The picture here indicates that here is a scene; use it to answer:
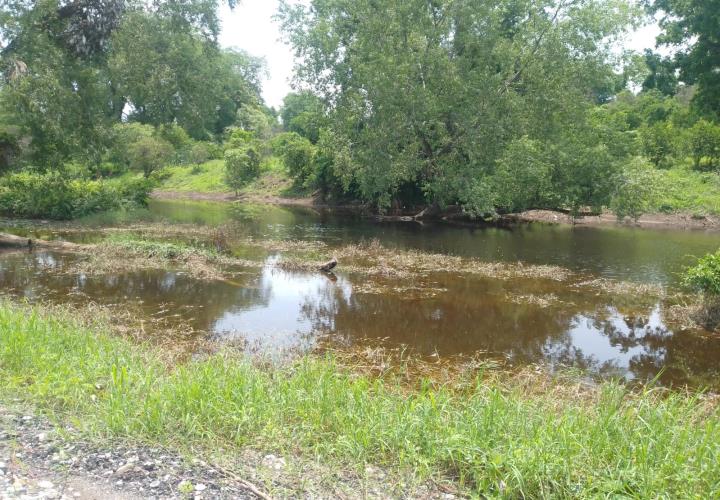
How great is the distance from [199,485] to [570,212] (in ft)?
94.7

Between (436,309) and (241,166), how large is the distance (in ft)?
126

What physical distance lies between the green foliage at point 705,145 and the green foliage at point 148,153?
39.5 metres

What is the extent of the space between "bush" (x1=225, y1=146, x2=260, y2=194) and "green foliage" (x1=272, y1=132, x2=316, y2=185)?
372cm

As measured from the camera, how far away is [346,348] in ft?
29.5

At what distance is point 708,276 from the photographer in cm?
1030

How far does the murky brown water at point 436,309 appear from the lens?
9.27 meters

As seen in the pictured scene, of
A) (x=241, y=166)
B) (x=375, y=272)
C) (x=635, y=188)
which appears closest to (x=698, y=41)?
(x=635, y=188)

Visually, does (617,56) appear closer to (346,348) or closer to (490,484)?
(346,348)

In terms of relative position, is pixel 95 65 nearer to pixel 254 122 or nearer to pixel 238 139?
pixel 238 139

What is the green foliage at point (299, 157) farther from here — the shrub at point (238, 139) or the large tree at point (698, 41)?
the large tree at point (698, 41)

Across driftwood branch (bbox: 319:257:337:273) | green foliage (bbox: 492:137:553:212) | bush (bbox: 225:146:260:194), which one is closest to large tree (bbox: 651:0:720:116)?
green foliage (bbox: 492:137:553:212)

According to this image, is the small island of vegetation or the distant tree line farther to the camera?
the distant tree line

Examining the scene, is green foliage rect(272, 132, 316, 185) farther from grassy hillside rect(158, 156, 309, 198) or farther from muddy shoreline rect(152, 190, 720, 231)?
muddy shoreline rect(152, 190, 720, 231)

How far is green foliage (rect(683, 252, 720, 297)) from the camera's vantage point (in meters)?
10.2
